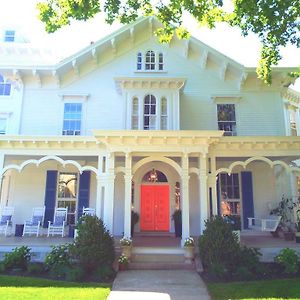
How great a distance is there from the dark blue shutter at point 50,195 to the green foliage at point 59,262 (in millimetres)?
4341

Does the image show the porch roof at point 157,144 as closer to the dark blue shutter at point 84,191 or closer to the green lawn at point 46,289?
the dark blue shutter at point 84,191

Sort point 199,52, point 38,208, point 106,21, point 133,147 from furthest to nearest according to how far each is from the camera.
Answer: point 199,52 < point 38,208 < point 133,147 < point 106,21

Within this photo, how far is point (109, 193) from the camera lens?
35.6 feet

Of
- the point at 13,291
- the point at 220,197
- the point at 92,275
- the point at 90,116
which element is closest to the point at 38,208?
the point at 90,116

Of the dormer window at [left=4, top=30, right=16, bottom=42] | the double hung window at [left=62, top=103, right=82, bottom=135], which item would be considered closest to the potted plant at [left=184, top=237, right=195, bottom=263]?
the double hung window at [left=62, top=103, right=82, bottom=135]

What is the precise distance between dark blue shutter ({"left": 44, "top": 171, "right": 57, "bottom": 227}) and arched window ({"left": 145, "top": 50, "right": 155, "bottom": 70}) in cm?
676

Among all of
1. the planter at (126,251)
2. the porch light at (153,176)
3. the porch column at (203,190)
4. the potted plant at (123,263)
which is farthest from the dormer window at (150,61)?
the potted plant at (123,263)

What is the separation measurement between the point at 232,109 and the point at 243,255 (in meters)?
7.85

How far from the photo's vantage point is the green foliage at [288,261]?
884cm

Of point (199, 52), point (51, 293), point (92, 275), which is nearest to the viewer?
point (51, 293)

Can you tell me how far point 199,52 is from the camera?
15.2 metres

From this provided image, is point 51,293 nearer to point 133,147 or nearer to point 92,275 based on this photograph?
point 92,275

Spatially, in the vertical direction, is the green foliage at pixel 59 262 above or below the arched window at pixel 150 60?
below

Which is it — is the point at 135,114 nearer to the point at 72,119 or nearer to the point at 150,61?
the point at 72,119
